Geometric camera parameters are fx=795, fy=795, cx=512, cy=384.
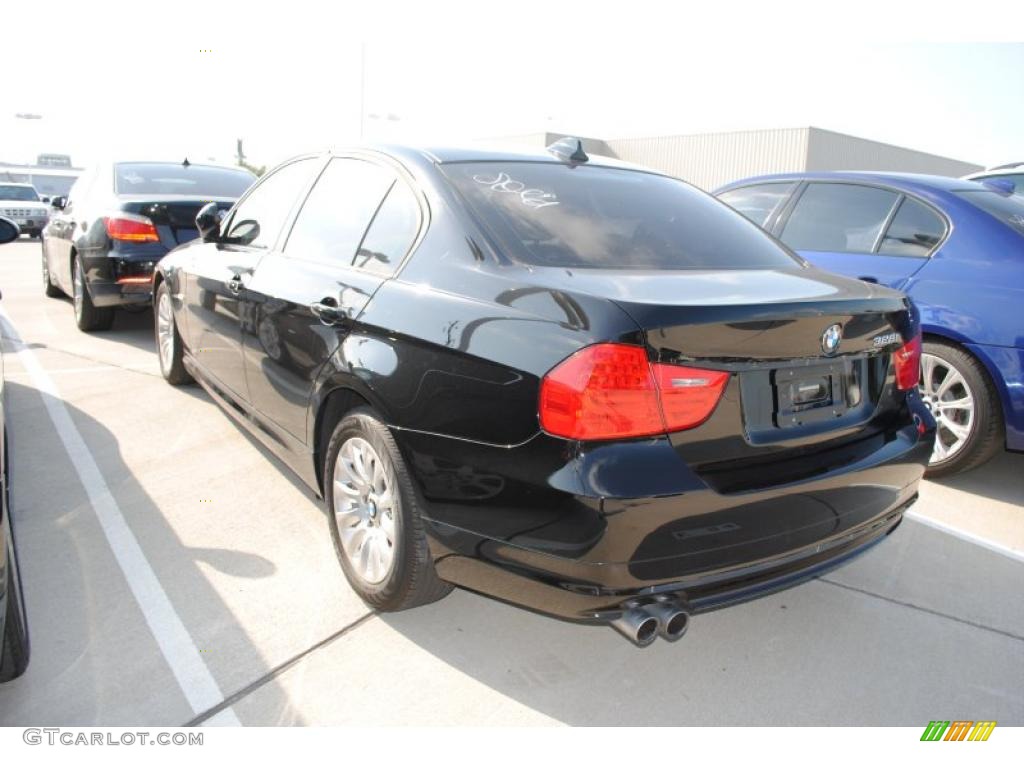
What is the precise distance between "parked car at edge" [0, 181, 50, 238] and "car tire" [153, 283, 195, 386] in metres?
21.5

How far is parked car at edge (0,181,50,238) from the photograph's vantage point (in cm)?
2411

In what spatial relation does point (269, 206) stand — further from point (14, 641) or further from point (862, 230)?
point (862, 230)

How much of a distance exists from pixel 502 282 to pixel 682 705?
1392 mm

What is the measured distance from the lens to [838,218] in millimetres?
4875

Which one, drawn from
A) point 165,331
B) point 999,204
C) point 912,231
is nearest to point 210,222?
point 165,331

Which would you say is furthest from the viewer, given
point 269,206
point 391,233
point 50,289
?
point 50,289

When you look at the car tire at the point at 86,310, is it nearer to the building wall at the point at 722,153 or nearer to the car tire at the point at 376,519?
the car tire at the point at 376,519

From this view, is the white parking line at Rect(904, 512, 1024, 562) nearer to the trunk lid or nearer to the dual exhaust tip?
the trunk lid

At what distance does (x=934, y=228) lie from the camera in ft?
14.2

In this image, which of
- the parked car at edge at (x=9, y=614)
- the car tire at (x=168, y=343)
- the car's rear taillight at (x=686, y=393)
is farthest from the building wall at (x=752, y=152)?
the parked car at edge at (x=9, y=614)

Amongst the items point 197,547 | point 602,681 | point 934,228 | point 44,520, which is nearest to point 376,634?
point 602,681

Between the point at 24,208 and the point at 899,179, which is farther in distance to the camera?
the point at 24,208

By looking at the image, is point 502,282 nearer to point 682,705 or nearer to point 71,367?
point 682,705

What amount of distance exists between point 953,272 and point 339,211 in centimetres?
312
